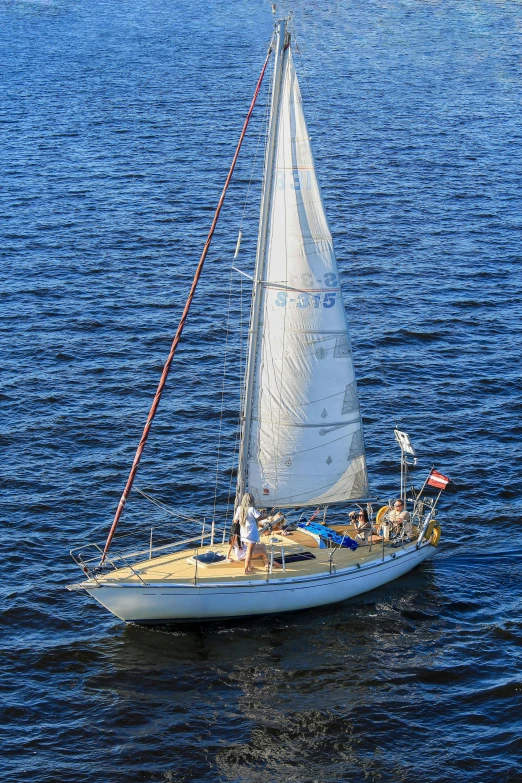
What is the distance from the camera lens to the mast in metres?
37.8

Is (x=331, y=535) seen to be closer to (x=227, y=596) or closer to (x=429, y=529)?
(x=429, y=529)

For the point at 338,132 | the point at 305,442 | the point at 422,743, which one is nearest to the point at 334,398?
the point at 305,442

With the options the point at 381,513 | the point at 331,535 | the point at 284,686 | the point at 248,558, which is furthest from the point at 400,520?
the point at 284,686

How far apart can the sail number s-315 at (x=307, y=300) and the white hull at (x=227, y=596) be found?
9.92 m

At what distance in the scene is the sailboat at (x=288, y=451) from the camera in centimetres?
3925

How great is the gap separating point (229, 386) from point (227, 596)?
21184mm

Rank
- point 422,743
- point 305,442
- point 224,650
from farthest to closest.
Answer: point 305,442 → point 224,650 → point 422,743

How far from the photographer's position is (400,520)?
145 feet

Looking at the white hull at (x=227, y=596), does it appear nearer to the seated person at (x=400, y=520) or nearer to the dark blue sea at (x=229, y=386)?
the dark blue sea at (x=229, y=386)

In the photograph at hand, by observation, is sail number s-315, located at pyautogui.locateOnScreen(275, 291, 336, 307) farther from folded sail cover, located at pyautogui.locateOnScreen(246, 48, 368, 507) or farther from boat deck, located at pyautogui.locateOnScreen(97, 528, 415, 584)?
boat deck, located at pyautogui.locateOnScreen(97, 528, 415, 584)

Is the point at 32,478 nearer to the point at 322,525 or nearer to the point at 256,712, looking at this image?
the point at 322,525

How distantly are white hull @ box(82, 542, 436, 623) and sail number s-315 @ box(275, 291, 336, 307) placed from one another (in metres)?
9.92

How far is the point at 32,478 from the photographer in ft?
167

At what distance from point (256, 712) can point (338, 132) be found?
232 feet
